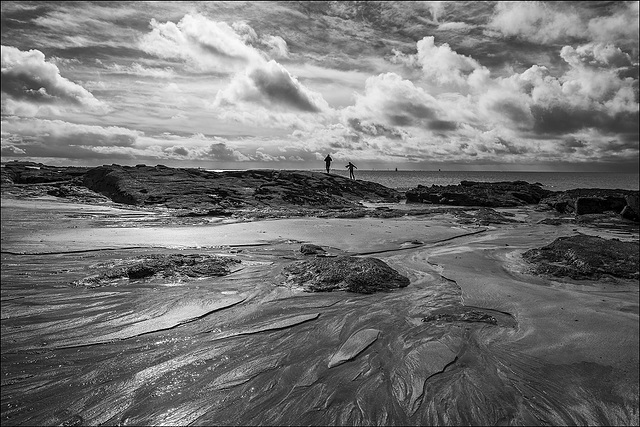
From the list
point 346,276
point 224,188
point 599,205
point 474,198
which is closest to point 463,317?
point 346,276

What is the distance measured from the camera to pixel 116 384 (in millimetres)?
3607

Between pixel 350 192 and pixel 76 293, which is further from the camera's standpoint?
pixel 350 192

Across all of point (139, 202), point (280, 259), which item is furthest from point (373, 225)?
point (139, 202)

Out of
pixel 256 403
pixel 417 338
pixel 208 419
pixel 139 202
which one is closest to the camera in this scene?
pixel 208 419

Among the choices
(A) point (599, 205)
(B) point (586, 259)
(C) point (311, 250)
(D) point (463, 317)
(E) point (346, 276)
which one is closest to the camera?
(D) point (463, 317)

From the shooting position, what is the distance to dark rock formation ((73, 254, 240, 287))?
6.45 metres

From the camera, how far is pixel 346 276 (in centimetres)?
648

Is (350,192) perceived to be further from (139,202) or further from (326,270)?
(326,270)

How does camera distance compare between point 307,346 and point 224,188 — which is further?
point 224,188

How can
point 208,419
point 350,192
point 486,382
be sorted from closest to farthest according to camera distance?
1. point 208,419
2. point 486,382
3. point 350,192

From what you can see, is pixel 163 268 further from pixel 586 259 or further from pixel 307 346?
pixel 586 259

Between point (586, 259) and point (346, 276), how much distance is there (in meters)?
4.84

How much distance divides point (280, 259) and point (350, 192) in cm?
1900

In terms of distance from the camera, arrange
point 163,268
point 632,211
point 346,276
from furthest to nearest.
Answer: point 632,211 < point 163,268 < point 346,276
